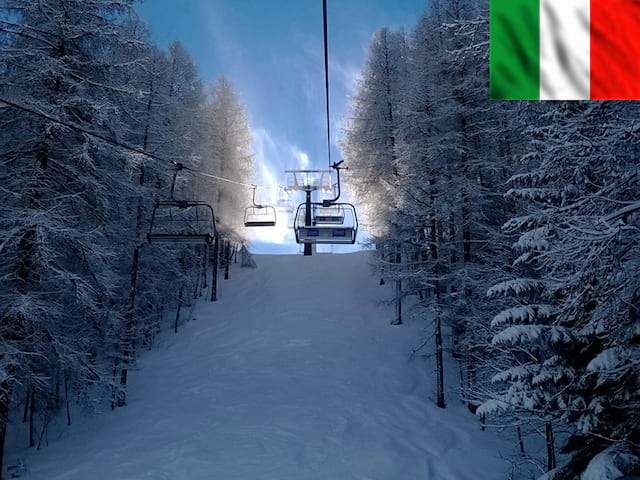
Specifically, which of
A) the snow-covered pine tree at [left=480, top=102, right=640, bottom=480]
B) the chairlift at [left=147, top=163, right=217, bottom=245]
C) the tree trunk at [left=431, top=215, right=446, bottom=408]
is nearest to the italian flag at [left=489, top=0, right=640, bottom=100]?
the snow-covered pine tree at [left=480, top=102, right=640, bottom=480]

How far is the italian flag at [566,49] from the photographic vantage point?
8.89 ft

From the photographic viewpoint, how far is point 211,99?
28.2 m

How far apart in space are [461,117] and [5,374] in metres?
13.2

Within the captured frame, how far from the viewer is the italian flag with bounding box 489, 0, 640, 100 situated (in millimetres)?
2709

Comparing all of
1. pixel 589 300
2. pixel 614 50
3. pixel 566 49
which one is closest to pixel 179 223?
pixel 589 300

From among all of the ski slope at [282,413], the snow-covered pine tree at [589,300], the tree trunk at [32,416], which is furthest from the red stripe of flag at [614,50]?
the tree trunk at [32,416]

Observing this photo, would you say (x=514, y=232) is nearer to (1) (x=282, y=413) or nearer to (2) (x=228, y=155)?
(1) (x=282, y=413)

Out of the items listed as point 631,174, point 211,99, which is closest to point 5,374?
point 631,174

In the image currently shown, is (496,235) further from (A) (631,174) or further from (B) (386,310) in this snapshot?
(B) (386,310)

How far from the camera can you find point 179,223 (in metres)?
17.2

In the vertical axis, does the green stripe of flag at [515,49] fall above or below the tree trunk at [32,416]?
above

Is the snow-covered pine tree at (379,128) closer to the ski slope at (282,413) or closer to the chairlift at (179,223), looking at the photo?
the ski slope at (282,413)

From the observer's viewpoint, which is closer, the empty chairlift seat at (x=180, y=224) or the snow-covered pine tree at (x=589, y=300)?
the snow-covered pine tree at (x=589, y=300)

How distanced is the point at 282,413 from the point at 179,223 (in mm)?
8246
